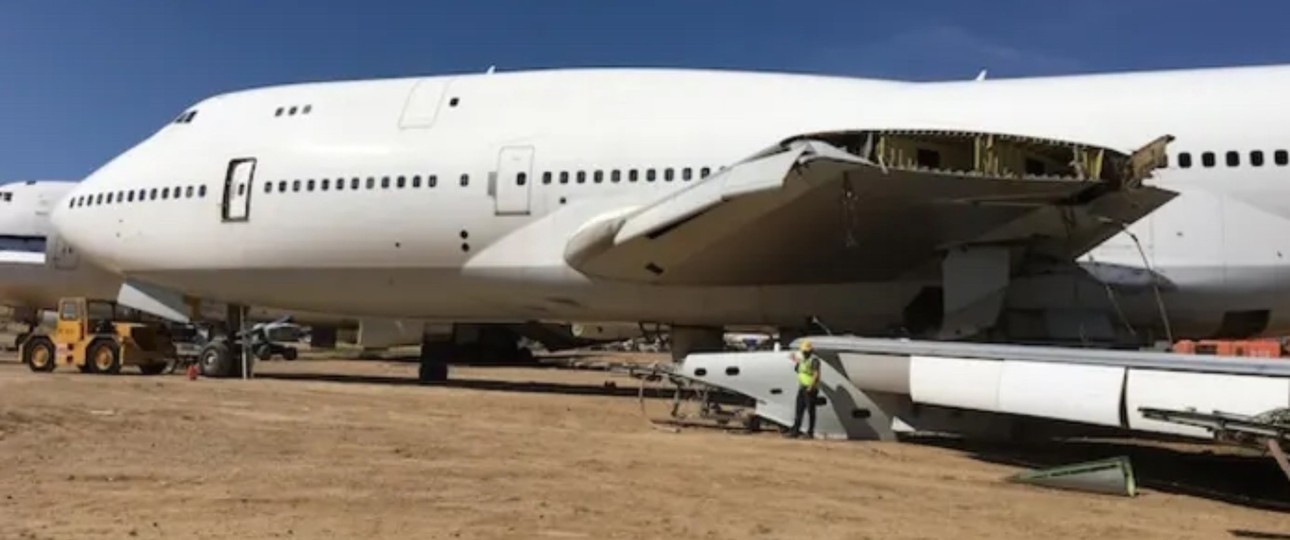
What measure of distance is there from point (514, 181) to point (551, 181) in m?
0.57

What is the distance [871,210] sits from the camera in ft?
40.2

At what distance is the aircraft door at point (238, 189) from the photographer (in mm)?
17516

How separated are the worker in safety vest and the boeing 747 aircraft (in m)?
1.67

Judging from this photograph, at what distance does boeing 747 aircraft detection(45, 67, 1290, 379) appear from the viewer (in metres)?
11.8

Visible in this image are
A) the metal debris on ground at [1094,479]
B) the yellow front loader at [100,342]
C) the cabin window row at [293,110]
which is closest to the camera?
the metal debris on ground at [1094,479]

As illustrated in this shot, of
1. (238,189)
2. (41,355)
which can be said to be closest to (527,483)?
(238,189)

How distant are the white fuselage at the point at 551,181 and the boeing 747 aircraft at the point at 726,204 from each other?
4 centimetres

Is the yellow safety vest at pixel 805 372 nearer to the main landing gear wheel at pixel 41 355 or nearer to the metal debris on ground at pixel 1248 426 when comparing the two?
the metal debris on ground at pixel 1248 426

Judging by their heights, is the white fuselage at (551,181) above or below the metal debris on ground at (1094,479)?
above

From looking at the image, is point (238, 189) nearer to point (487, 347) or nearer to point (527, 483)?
point (527, 483)

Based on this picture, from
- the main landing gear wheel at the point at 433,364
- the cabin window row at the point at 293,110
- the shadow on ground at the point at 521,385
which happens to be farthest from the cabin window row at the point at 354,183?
the main landing gear wheel at the point at 433,364

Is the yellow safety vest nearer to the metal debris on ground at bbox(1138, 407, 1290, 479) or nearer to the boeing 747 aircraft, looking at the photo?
the boeing 747 aircraft

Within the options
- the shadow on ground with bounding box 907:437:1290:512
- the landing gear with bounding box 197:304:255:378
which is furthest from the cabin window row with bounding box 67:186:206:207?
the shadow on ground with bounding box 907:437:1290:512

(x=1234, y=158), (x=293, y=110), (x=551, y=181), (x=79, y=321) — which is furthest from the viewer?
(x=79, y=321)
